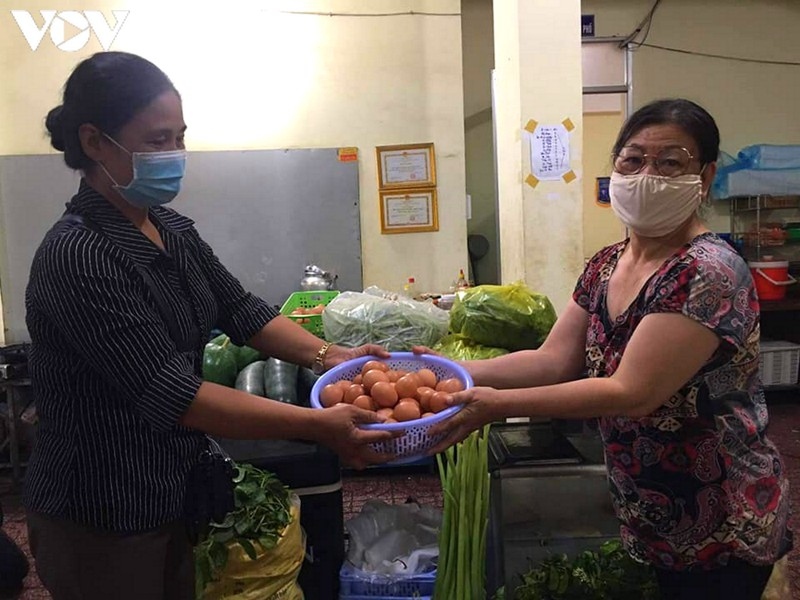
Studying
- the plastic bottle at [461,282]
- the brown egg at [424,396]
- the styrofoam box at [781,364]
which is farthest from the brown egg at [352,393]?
the styrofoam box at [781,364]

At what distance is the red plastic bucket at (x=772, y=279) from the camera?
15.4 ft

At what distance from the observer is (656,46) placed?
5.26m

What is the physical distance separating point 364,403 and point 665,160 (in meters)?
0.77

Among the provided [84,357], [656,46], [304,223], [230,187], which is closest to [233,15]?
[230,187]

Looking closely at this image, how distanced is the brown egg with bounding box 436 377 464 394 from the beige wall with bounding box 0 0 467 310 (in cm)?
310

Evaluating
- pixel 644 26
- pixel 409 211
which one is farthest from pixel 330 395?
pixel 644 26

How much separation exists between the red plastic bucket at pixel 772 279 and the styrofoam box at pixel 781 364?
1.22 feet

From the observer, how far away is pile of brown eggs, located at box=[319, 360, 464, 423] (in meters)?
1.35

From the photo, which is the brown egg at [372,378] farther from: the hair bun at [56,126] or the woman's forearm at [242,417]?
the hair bun at [56,126]

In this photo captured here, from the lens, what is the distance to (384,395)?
139 cm

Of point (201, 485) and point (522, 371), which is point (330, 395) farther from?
point (522, 371)

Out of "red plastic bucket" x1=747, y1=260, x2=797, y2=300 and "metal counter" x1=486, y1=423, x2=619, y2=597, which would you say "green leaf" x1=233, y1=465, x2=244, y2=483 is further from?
"red plastic bucket" x1=747, y1=260, x2=797, y2=300

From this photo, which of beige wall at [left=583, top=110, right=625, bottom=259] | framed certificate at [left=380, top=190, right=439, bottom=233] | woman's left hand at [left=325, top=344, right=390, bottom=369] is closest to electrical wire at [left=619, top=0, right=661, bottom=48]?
beige wall at [left=583, top=110, right=625, bottom=259]

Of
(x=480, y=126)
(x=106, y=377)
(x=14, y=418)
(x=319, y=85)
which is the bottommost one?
(x=14, y=418)
